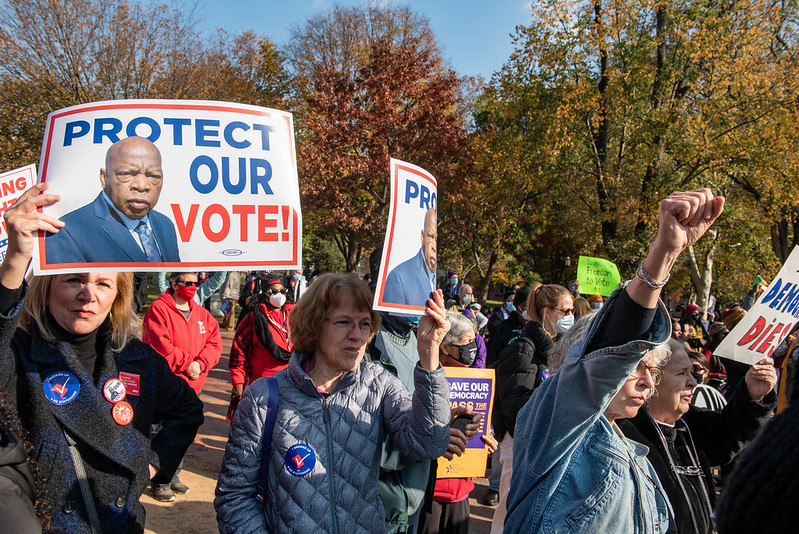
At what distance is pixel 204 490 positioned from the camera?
5.25m

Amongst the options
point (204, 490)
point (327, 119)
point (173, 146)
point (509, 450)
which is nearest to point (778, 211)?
point (327, 119)

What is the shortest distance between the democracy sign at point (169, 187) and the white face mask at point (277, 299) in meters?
3.37

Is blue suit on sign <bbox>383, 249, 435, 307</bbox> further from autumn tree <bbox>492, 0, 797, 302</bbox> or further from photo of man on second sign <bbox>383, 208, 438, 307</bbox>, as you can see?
autumn tree <bbox>492, 0, 797, 302</bbox>

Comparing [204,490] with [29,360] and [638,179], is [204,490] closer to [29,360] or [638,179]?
[29,360]

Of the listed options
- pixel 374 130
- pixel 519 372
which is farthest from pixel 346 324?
pixel 374 130

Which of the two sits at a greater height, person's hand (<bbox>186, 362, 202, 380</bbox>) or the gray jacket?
the gray jacket

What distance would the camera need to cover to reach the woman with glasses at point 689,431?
8.22ft

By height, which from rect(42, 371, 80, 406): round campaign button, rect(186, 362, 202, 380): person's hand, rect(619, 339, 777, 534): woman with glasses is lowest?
rect(186, 362, 202, 380): person's hand

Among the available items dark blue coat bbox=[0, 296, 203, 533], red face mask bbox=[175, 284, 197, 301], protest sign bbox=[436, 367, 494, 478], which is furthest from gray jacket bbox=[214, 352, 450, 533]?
red face mask bbox=[175, 284, 197, 301]

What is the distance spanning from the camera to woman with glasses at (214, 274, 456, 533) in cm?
216

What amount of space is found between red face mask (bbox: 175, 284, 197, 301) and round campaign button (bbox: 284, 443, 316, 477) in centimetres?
346

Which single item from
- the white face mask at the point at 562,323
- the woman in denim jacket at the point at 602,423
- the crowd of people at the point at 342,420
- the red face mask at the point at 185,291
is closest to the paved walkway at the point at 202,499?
the red face mask at the point at 185,291

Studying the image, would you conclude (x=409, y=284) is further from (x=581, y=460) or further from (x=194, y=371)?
(x=194, y=371)

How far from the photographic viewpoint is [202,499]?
5.05 m
